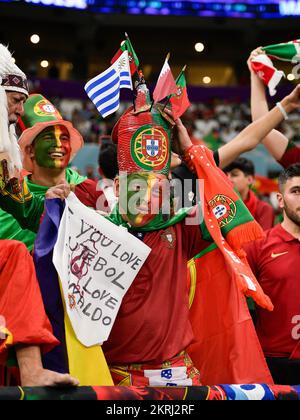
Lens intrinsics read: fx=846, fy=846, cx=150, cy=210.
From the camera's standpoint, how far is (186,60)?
2633 centimetres

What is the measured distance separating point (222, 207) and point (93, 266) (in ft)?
2.19

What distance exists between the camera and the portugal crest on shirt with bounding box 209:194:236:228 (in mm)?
3809

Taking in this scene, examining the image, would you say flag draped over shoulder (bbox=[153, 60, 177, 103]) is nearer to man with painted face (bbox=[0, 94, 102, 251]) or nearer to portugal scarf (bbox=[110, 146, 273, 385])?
portugal scarf (bbox=[110, 146, 273, 385])

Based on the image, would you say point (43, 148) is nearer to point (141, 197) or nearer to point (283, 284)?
point (141, 197)

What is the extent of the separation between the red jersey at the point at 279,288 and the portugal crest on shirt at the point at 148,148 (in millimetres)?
934

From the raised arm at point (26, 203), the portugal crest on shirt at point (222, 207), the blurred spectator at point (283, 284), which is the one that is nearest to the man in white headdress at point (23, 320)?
the raised arm at point (26, 203)

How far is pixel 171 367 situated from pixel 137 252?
50 centimetres

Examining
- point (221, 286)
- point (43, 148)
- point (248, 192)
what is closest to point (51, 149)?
point (43, 148)

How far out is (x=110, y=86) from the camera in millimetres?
3814

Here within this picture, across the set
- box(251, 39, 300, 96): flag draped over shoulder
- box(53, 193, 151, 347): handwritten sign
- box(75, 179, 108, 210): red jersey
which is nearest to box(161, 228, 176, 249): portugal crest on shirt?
A: box(53, 193, 151, 347): handwritten sign

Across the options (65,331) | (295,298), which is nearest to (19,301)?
(65,331)

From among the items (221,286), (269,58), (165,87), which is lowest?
(221,286)

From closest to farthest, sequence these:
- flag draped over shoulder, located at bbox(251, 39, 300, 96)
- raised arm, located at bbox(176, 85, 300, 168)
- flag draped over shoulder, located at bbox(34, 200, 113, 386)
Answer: flag draped over shoulder, located at bbox(34, 200, 113, 386) → raised arm, located at bbox(176, 85, 300, 168) → flag draped over shoulder, located at bbox(251, 39, 300, 96)

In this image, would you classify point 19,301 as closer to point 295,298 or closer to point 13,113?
point 13,113
